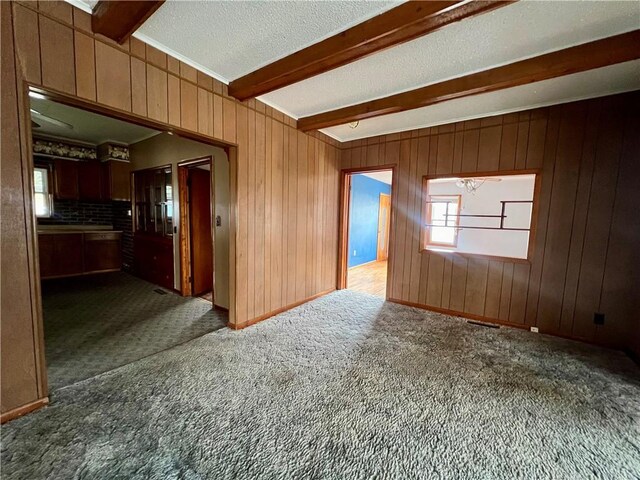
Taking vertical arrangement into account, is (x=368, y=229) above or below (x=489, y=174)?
below

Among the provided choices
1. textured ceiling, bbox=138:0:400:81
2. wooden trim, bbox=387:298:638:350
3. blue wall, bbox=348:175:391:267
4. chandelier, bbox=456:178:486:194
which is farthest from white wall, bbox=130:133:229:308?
chandelier, bbox=456:178:486:194

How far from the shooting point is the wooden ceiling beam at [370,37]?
1.48m

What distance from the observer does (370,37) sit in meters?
1.70

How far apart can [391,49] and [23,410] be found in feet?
11.4

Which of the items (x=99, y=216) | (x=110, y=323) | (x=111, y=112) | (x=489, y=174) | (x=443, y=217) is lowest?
(x=110, y=323)

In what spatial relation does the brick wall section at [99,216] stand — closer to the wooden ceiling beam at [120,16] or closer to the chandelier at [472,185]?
the wooden ceiling beam at [120,16]

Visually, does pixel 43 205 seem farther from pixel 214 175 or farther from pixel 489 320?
pixel 489 320

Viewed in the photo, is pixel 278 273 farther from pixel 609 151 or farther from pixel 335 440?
pixel 609 151

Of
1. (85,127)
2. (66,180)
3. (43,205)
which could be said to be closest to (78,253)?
(43,205)

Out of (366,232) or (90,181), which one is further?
(366,232)

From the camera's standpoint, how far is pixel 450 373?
7.13 ft

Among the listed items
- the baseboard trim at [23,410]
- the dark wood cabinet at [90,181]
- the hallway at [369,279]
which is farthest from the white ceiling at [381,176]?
the baseboard trim at [23,410]

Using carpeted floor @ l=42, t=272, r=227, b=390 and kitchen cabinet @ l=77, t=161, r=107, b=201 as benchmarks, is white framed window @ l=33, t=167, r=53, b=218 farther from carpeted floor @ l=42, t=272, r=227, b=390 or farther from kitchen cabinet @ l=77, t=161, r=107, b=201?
carpeted floor @ l=42, t=272, r=227, b=390

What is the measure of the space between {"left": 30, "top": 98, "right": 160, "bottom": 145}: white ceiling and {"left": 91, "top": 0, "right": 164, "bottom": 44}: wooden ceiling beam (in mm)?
2161
